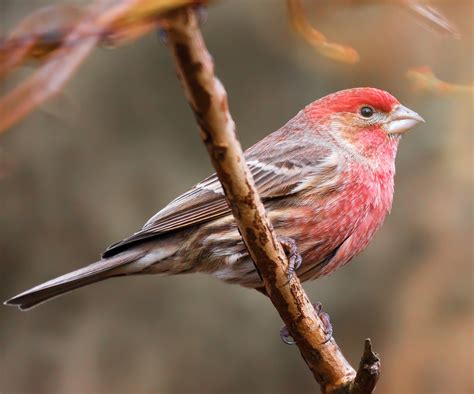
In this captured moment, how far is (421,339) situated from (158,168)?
285 centimetres

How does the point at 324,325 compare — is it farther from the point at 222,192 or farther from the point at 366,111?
the point at 366,111

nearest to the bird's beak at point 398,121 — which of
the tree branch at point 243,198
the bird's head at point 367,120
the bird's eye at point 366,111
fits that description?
the bird's head at point 367,120

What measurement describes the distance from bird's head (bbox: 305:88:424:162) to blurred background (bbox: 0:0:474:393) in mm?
2719

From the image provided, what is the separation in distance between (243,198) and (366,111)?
7.47 ft

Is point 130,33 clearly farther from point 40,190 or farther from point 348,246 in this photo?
point 40,190

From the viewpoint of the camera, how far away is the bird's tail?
4.58 m

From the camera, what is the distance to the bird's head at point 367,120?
5.07 metres

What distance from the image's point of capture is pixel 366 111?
17.0 ft

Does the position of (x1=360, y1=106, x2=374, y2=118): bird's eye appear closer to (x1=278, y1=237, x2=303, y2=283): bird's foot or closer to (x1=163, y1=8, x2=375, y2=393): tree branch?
(x1=278, y1=237, x2=303, y2=283): bird's foot

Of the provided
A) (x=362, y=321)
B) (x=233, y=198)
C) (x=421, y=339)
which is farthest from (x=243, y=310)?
(x=233, y=198)

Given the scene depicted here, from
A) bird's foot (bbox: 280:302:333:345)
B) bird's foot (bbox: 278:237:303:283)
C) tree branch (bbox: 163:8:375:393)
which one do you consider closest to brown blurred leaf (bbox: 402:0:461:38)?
tree branch (bbox: 163:8:375:393)

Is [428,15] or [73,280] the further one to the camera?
[73,280]

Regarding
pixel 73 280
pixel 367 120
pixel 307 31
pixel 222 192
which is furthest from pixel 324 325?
pixel 307 31

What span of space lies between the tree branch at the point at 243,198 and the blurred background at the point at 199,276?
429 centimetres
